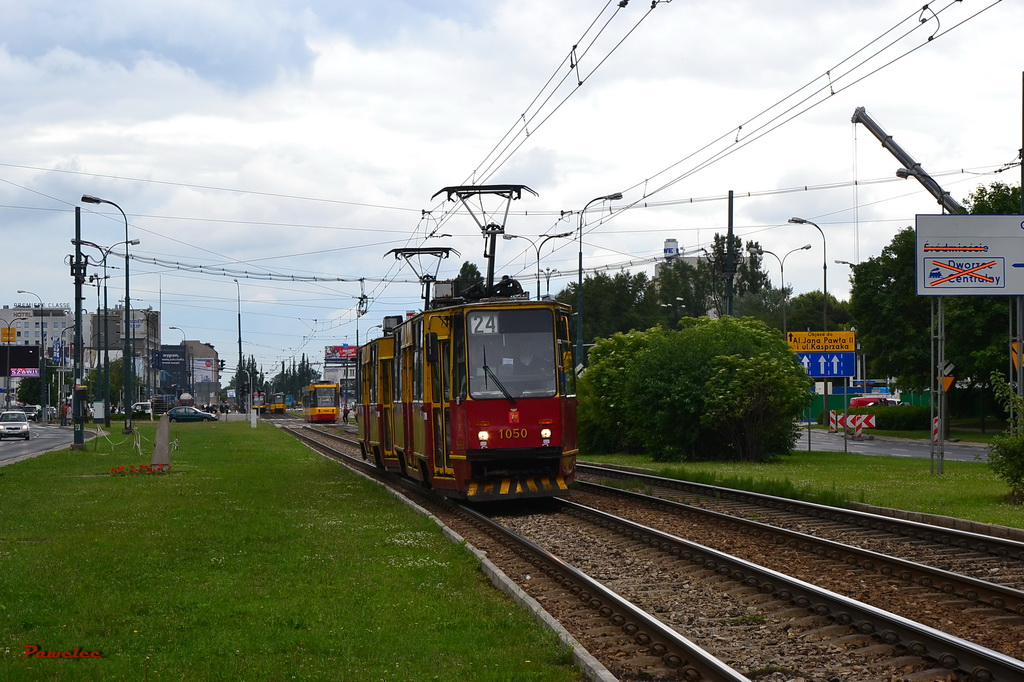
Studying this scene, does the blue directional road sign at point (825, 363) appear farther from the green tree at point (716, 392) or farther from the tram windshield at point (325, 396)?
the tram windshield at point (325, 396)

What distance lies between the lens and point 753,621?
949cm

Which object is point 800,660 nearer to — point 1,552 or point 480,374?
point 1,552

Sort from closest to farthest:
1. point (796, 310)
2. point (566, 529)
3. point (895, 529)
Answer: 1. point (895, 529)
2. point (566, 529)
3. point (796, 310)

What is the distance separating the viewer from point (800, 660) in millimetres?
8102

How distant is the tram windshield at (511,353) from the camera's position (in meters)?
18.6

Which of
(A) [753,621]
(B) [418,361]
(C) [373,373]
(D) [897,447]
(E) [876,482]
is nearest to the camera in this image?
(A) [753,621]

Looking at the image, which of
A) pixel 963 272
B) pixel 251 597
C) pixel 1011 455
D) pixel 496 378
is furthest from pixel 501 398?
pixel 963 272

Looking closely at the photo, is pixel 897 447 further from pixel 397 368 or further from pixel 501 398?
pixel 501 398

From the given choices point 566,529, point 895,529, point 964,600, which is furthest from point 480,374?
point 964,600

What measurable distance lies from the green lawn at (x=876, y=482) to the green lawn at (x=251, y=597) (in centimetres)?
746

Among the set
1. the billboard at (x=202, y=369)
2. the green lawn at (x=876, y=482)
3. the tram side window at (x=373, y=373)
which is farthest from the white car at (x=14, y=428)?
the billboard at (x=202, y=369)

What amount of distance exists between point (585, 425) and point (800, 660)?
98.3 feet

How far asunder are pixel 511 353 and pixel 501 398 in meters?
0.84

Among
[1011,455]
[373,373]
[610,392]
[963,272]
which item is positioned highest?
[963,272]
